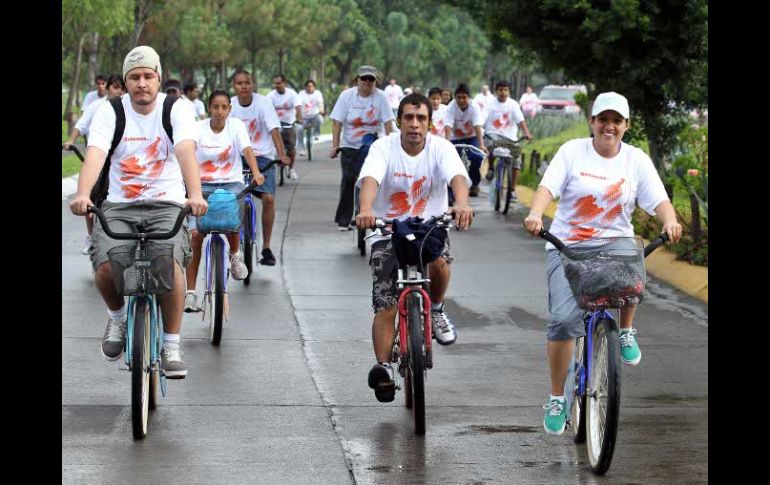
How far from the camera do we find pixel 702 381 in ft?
31.3

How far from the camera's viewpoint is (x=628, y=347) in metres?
7.61

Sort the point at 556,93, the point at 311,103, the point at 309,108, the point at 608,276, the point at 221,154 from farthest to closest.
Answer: the point at 556,93 < the point at 311,103 < the point at 309,108 < the point at 221,154 < the point at 608,276

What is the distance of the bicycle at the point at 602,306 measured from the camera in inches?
275

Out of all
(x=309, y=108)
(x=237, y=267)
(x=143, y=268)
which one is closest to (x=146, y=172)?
(x=143, y=268)

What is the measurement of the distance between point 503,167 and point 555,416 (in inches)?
527

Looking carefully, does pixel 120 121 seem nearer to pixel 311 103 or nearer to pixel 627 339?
pixel 627 339

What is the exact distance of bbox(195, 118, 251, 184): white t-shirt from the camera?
40.4ft

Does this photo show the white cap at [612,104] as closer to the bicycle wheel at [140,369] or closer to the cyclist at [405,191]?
the cyclist at [405,191]

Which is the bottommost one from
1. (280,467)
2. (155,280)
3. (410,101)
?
(280,467)
